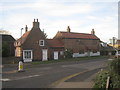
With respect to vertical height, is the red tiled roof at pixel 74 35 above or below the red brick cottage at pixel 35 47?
above

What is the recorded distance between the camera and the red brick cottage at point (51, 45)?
33628 millimetres

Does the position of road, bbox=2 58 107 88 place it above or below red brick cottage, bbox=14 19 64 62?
below

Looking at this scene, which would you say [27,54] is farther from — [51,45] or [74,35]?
[74,35]

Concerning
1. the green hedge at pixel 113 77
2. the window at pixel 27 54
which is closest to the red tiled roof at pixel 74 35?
the window at pixel 27 54

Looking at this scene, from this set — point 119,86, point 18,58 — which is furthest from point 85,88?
point 18,58

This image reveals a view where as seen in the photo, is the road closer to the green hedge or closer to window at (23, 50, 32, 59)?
the green hedge

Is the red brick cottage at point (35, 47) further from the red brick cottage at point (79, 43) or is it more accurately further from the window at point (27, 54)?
the red brick cottage at point (79, 43)

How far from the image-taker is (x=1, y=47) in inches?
1280

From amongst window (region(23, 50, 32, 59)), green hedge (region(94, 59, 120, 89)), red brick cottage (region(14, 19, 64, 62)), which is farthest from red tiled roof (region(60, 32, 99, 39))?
green hedge (region(94, 59, 120, 89))

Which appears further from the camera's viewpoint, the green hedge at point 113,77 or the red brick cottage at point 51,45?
the red brick cottage at point 51,45

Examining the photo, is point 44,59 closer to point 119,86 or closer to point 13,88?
point 13,88

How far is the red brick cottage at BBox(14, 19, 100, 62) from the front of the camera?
3363 centimetres

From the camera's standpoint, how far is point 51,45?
37719 mm

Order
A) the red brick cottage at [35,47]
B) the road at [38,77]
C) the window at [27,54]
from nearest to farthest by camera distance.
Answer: the road at [38,77], the window at [27,54], the red brick cottage at [35,47]
